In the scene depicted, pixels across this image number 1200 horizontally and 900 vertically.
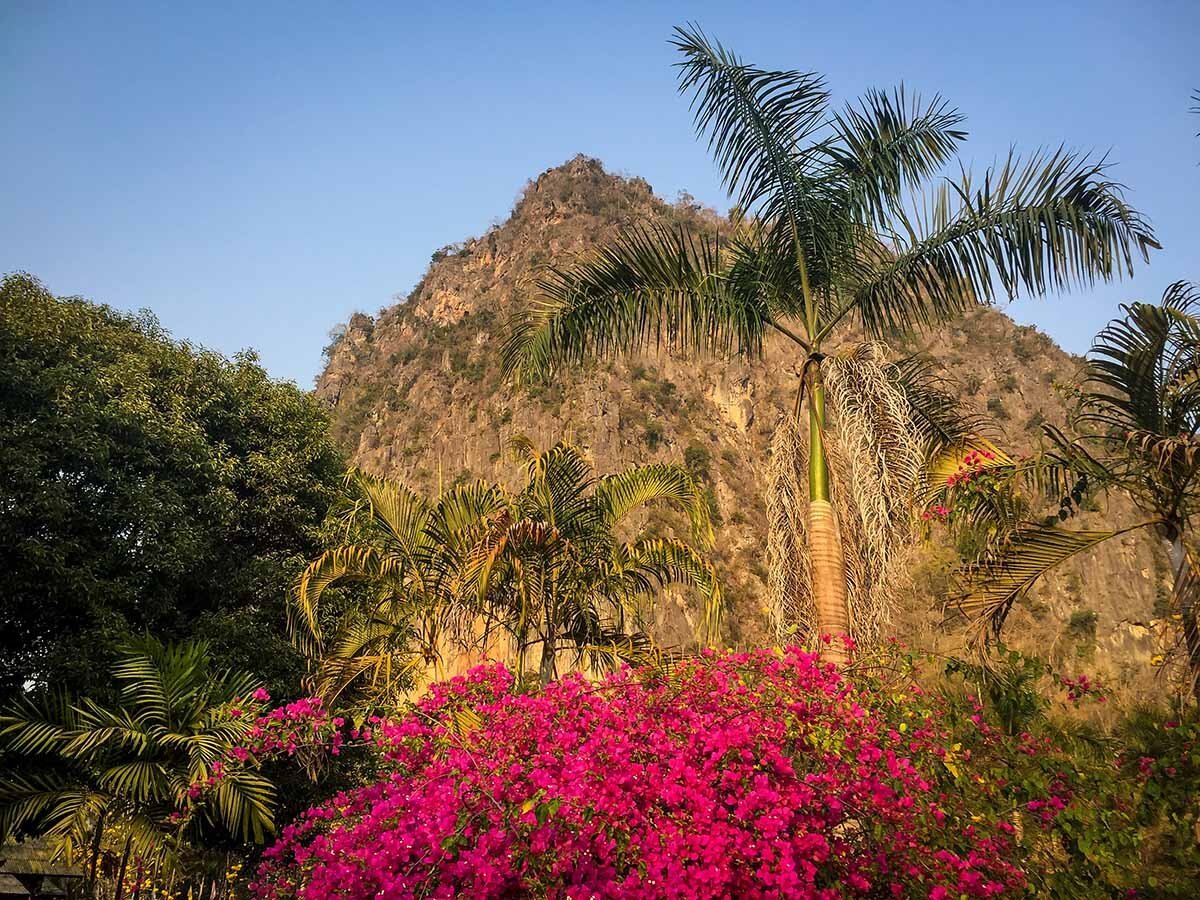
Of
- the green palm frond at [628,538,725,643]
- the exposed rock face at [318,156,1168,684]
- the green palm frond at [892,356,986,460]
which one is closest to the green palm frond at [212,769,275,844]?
the green palm frond at [628,538,725,643]

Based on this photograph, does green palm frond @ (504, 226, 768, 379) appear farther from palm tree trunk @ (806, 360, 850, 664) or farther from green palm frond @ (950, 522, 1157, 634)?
green palm frond @ (950, 522, 1157, 634)

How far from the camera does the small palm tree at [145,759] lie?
7.13 m

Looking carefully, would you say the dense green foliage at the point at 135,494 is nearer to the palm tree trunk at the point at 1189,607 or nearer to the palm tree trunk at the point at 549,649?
the palm tree trunk at the point at 549,649

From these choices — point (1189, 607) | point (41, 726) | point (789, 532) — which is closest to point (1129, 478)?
point (1189, 607)

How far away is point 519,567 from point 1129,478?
14.7 feet

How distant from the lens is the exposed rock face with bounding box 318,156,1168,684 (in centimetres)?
4316

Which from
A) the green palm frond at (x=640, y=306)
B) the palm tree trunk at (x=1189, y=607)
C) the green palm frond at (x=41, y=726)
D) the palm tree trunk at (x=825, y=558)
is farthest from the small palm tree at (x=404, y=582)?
the palm tree trunk at (x=1189, y=607)

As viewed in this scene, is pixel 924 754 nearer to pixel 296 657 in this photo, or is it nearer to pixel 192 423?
pixel 296 657

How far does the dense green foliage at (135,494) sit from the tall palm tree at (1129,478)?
876cm

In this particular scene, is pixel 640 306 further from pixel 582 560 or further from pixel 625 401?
Answer: pixel 625 401

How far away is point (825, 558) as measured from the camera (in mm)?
5359

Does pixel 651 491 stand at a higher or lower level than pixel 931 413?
lower

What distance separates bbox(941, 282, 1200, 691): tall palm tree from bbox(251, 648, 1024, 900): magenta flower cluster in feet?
3.24

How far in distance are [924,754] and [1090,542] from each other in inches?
67.3
